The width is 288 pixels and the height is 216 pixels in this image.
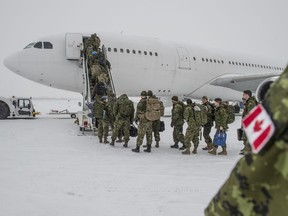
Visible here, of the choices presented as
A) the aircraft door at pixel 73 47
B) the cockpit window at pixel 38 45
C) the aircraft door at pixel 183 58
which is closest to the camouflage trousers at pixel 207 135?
the aircraft door at pixel 73 47

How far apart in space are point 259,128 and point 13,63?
1462cm

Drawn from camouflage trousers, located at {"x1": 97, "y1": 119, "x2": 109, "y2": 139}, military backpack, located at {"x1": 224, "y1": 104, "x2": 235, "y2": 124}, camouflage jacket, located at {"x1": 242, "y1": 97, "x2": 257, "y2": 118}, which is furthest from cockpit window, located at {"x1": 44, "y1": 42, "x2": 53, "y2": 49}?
camouflage jacket, located at {"x1": 242, "y1": 97, "x2": 257, "y2": 118}

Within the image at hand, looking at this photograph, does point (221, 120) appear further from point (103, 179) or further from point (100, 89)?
point (100, 89)

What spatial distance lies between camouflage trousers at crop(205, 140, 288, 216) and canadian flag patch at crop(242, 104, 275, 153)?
0.03 meters

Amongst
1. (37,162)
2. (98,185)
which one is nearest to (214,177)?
(98,185)

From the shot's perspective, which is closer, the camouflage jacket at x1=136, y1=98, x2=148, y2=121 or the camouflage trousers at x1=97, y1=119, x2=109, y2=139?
the camouflage jacket at x1=136, y1=98, x2=148, y2=121

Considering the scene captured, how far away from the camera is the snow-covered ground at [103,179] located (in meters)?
3.75

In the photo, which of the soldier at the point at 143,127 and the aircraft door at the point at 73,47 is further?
the aircraft door at the point at 73,47

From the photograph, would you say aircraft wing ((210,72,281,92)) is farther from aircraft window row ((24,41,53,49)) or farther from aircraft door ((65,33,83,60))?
aircraft window row ((24,41,53,49))

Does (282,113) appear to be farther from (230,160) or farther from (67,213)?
(230,160)

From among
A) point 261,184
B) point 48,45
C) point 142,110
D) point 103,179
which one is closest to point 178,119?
point 142,110

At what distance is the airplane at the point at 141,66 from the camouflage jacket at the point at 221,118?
20.2 feet

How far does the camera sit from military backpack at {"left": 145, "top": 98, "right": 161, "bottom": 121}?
771 cm

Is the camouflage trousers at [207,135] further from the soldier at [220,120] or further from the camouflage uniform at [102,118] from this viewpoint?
the camouflage uniform at [102,118]
